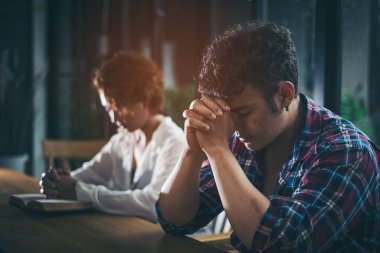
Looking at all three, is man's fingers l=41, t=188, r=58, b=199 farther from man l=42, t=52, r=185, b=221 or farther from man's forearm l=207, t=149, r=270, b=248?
man's forearm l=207, t=149, r=270, b=248

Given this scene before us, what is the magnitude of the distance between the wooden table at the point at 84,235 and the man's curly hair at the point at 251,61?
0.47 metres

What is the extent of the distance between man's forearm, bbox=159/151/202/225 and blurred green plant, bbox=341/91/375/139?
95 centimetres

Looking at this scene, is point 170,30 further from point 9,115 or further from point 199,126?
point 199,126

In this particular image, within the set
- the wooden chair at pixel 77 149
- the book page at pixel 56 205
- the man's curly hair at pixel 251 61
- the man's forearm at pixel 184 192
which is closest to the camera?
the man's curly hair at pixel 251 61

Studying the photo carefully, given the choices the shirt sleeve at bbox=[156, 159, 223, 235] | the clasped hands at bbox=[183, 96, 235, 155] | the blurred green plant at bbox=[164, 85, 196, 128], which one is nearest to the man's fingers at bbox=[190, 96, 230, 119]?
the clasped hands at bbox=[183, 96, 235, 155]

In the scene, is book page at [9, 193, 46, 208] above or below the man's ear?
below

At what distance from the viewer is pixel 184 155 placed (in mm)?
1839

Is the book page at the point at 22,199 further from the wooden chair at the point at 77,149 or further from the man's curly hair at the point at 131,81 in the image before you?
the wooden chair at the point at 77,149

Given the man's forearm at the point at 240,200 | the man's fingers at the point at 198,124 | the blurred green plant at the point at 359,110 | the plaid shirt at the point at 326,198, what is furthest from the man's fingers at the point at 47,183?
the blurred green plant at the point at 359,110

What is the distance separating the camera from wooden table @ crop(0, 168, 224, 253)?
5.32 ft

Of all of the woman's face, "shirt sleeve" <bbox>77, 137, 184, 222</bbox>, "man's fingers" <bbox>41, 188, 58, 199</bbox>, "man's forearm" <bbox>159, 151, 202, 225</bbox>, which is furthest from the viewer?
the woman's face

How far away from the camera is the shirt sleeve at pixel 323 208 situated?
142 centimetres

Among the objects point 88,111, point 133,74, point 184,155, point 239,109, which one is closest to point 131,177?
point 133,74

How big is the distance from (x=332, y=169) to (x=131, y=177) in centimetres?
157
